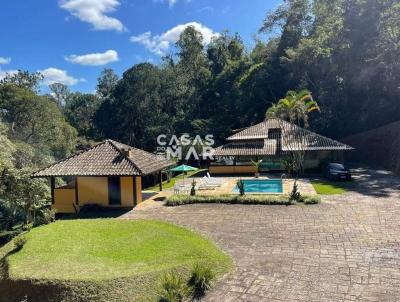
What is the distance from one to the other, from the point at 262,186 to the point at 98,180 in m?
12.1

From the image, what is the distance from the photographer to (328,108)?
140 feet

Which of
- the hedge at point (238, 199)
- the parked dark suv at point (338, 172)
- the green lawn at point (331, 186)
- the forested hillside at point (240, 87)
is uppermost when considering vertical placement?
the forested hillside at point (240, 87)

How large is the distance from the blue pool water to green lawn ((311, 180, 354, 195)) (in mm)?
2540

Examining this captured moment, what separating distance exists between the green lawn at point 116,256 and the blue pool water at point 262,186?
1035 centimetres

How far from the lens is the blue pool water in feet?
85.3

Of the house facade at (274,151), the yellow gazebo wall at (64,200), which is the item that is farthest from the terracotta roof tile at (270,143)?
the yellow gazebo wall at (64,200)

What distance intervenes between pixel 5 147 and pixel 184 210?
13104 millimetres

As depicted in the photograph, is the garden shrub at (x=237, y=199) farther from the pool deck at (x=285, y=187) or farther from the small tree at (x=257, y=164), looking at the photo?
the small tree at (x=257, y=164)

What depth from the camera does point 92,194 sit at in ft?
75.6

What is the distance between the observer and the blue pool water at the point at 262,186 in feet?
85.3

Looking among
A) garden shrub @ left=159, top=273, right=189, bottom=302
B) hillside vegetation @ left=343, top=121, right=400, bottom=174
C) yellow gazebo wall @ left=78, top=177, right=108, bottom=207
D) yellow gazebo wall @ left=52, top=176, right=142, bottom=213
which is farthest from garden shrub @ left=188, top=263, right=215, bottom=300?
hillside vegetation @ left=343, top=121, right=400, bottom=174

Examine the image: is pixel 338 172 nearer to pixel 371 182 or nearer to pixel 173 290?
pixel 371 182

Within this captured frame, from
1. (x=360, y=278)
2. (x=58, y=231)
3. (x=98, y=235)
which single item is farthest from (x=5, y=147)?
(x=360, y=278)

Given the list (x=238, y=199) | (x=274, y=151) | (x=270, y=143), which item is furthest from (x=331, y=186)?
(x=270, y=143)
